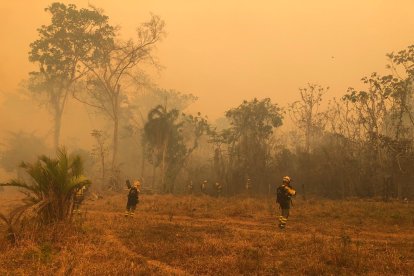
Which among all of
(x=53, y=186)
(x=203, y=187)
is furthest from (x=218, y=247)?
(x=203, y=187)

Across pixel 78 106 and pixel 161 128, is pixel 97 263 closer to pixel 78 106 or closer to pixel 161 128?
pixel 161 128

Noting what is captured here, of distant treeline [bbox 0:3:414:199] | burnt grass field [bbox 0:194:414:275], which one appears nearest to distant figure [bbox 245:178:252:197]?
distant treeline [bbox 0:3:414:199]

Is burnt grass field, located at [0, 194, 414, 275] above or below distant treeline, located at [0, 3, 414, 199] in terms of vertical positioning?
below

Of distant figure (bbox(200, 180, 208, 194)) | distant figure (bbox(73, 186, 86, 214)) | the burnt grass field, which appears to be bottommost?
the burnt grass field

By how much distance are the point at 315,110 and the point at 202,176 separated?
53.8ft

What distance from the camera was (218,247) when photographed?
9.92 m

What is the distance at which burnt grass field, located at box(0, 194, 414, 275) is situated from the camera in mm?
7973

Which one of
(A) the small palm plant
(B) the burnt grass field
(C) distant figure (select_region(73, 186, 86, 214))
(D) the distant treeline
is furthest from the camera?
(D) the distant treeline

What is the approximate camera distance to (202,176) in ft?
105

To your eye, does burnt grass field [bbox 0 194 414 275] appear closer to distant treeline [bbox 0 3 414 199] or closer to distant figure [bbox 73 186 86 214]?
distant figure [bbox 73 186 86 214]

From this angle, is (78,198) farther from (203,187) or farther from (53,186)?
(203,187)

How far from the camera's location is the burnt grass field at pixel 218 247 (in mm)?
7973

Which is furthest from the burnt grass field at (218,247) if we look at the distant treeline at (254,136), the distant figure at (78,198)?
the distant treeline at (254,136)

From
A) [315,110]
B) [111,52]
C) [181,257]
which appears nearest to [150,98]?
[111,52]
